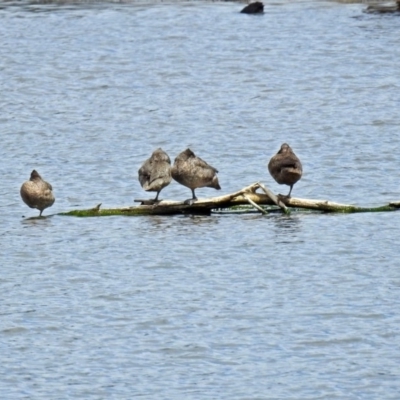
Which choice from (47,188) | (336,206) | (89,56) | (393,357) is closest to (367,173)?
(336,206)

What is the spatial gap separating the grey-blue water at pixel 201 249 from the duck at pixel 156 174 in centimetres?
50

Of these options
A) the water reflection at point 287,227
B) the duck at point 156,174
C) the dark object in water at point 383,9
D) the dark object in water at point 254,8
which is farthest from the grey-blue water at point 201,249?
the dark object in water at point 254,8

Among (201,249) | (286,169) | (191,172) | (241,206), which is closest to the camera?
(201,249)

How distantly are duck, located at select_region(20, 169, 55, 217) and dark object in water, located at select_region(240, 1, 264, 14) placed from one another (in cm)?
3225

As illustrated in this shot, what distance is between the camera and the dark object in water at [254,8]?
5186cm

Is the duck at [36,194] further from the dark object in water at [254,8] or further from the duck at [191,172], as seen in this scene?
the dark object in water at [254,8]

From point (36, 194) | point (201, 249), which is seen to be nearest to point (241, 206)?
point (201, 249)

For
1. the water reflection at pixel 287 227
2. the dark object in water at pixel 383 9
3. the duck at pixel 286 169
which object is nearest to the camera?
the water reflection at pixel 287 227

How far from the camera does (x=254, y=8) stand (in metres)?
52.2

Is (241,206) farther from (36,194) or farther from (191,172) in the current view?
(36,194)

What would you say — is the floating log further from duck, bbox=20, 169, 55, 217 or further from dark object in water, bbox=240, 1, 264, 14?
dark object in water, bbox=240, 1, 264, 14

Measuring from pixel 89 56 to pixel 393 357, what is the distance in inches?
1265

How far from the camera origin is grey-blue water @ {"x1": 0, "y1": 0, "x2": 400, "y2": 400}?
13555 mm

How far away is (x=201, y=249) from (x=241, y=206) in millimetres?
2111
